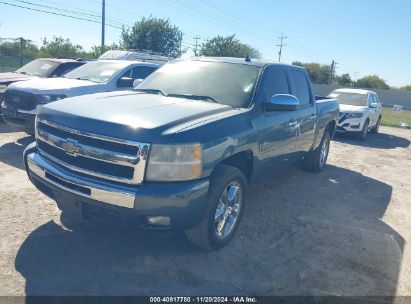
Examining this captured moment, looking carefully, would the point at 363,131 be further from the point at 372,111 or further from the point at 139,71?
the point at 139,71

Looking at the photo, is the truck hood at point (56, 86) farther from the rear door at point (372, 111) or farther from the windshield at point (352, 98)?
the rear door at point (372, 111)

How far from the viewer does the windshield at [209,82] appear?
14.3ft

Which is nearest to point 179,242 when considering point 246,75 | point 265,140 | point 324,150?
point 265,140

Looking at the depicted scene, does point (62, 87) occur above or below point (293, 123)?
above

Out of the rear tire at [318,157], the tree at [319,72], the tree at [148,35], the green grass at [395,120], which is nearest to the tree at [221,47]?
the tree at [148,35]

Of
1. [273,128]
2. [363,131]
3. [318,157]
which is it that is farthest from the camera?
[363,131]

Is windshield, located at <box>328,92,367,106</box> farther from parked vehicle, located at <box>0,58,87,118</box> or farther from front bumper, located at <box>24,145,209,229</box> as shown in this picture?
front bumper, located at <box>24,145,209,229</box>

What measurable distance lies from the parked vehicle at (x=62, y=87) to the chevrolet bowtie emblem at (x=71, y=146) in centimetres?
362

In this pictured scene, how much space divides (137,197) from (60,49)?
40.7m

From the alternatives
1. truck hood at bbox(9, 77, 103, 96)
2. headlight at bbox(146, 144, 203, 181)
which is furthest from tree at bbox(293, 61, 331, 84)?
headlight at bbox(146, 144, 203, 181)

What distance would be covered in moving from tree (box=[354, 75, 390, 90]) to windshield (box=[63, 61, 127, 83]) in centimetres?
7483

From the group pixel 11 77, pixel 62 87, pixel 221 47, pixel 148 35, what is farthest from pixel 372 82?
pixel 62 87

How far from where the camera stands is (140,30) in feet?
137

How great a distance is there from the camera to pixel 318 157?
287 inches
